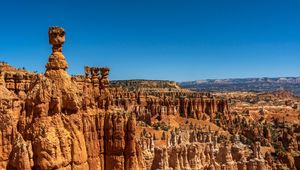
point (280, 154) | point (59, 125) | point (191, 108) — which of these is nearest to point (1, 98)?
point (59, 125)

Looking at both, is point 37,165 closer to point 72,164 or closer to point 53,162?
point 53,162

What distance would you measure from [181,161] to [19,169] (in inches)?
890

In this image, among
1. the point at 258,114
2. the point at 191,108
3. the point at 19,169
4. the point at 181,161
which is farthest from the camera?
the point at 258,114

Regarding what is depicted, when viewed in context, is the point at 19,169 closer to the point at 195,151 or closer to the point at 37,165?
the point at 37,165

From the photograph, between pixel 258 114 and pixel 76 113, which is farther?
pixel 258 114

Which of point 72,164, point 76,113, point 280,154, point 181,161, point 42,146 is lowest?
point 280,154

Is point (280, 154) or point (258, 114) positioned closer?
point (280, 154)

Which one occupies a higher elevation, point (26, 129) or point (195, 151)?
point (26, 129)

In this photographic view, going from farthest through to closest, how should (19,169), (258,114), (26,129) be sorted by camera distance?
(258,114)
(26,129)
(19,169)

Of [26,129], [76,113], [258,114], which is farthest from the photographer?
[258,114]

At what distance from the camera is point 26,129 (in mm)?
12328

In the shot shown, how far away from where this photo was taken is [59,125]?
508 inches

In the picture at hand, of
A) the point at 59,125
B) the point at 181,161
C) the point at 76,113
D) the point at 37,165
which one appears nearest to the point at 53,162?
the point at 37,165

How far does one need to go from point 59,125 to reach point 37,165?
5.15ft
